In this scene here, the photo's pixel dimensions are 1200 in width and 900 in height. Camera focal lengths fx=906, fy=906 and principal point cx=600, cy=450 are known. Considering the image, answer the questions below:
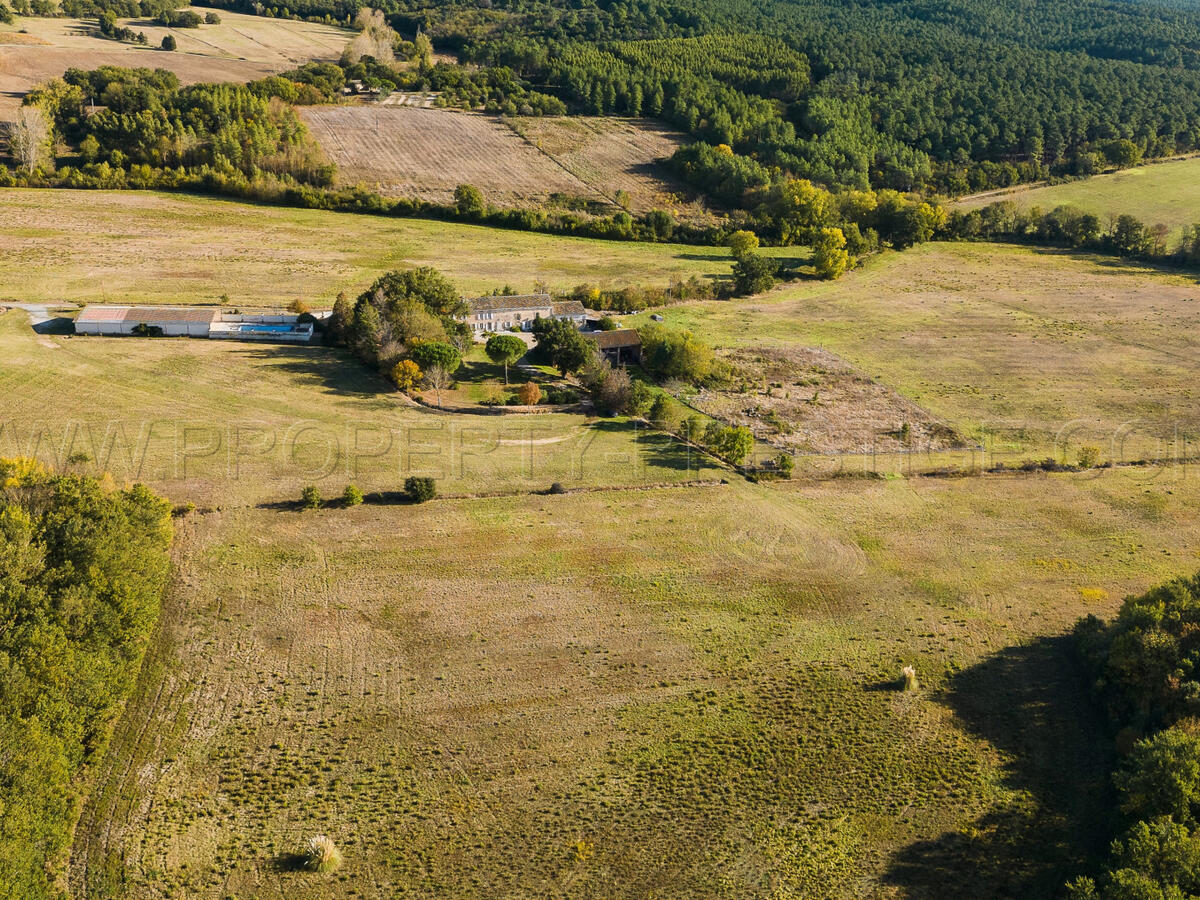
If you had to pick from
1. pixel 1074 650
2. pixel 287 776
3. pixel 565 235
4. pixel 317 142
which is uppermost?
pixel 317 142

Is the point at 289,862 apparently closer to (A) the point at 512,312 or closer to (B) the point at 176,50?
(A) the point at 512,312


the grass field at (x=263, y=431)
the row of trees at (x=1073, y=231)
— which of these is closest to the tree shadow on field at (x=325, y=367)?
the grass field at (x=263, y=431)

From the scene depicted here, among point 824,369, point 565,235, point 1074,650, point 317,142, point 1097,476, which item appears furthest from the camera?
point 317,142

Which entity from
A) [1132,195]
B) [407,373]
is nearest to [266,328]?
[407,373]

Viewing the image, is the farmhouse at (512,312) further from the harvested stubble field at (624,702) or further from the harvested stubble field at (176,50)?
the harvested stubble field at (176,50)

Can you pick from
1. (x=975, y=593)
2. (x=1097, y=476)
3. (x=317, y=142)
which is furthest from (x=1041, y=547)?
(x=317, y=142)

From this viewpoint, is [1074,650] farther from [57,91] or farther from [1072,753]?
[57,91]
